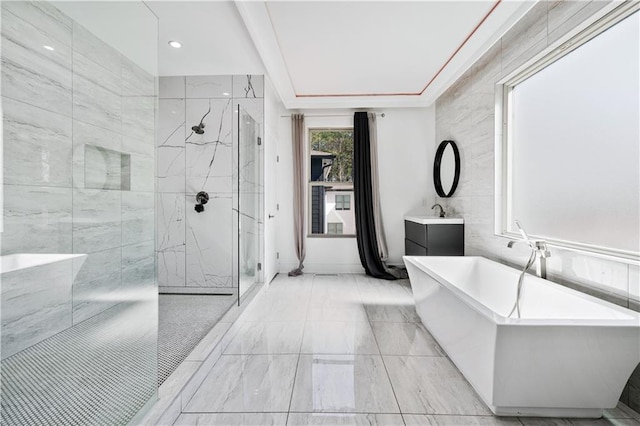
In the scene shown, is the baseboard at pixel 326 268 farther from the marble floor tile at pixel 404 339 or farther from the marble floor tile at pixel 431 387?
the marble floor tile at pixel 431 387

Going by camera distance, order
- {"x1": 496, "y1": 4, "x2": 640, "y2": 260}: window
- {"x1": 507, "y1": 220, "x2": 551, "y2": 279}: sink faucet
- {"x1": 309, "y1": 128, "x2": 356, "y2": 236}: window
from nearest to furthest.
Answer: {"x1": 496, "y1": 4, "x2": 640, "y2": 260}: window, {"x1": 507, "y1": 220, "x2": 551, "y2": 279}: sink faucet, {"x1": 309, "y1": 128, "x2": 356, "y2": 236}: window

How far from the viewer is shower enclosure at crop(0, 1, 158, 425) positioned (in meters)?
0.99

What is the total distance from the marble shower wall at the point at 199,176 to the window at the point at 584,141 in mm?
2703

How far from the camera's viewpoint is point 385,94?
4.15 meters

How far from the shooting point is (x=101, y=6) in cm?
132

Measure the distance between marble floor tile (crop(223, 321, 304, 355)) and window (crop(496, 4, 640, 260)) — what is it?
2.09 m

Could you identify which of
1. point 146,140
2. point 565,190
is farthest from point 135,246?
point 565,190

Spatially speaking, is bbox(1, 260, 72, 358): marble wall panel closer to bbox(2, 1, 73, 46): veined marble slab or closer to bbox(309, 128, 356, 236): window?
bbox(2, 1, 73, 46): veined marble slab

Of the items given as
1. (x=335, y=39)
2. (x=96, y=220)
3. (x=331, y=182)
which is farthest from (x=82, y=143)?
(x=331, y=182)

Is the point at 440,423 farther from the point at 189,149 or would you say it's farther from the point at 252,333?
the point at 189,149

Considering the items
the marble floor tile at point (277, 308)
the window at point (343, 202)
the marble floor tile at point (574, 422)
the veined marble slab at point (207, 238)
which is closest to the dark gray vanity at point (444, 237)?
the window at point (343, 202)

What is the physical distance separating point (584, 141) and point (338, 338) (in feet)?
7.19

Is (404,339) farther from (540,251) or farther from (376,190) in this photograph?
(376,190)

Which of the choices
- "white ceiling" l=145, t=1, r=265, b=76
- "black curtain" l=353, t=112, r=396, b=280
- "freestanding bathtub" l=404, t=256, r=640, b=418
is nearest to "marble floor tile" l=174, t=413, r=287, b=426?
"freestanding bathtub" l=404, t=256, r=640, b=418
